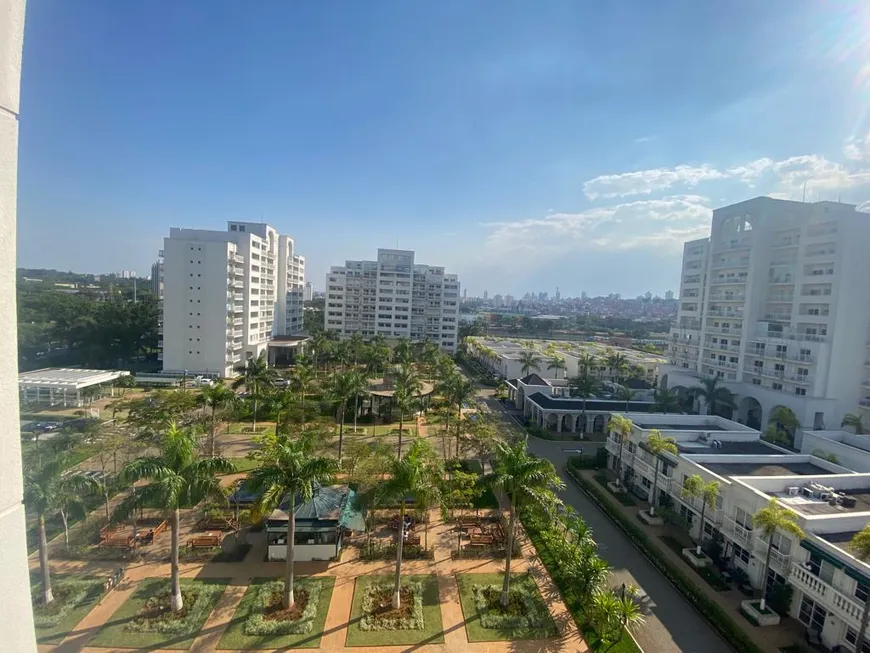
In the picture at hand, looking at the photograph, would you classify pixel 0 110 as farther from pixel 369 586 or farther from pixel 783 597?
pixel 783 597

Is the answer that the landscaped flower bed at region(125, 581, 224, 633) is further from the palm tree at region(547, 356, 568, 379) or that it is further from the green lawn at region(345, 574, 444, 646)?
the palm tree at region(547, 356, 568, 379)

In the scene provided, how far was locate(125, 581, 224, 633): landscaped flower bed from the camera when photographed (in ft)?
49.0

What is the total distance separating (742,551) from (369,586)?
54.1 ft

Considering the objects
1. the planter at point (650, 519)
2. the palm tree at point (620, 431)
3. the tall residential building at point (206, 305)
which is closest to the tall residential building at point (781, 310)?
the palm tree at point (620, 431)

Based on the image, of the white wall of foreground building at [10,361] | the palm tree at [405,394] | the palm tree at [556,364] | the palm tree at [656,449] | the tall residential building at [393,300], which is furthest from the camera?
the tall residential building at [393,300]

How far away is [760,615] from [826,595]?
2.36 metres

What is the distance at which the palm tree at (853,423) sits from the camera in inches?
1447

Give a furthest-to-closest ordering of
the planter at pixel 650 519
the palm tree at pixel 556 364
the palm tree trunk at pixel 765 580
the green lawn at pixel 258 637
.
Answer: the palm tree at pixel 556 364 → the planter at pixel 650 519 → the palm tree trunk at pixel 765 580 → the green lawn at pixel 258 637

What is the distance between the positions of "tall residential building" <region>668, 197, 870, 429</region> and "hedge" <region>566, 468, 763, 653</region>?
25.5m

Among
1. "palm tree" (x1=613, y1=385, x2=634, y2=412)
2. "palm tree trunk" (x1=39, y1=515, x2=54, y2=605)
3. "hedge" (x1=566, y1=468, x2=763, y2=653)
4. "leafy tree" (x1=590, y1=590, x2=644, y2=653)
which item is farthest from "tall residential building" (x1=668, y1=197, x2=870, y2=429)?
"palm tree trunk" (x1=39, y1=515, x2=54, y2=605)

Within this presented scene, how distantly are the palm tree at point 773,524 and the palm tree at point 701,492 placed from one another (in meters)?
2.42

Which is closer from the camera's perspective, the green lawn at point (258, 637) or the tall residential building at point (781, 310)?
the green lawn at point (258, 637)

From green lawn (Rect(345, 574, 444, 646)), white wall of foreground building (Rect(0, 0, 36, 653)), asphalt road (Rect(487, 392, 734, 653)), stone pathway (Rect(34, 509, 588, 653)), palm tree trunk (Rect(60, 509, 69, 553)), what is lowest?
asphalt road (Rect(487, 392, 734, 653))

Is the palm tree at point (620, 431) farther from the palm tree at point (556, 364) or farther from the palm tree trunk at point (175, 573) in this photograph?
the palm tree at point (556, 364)
